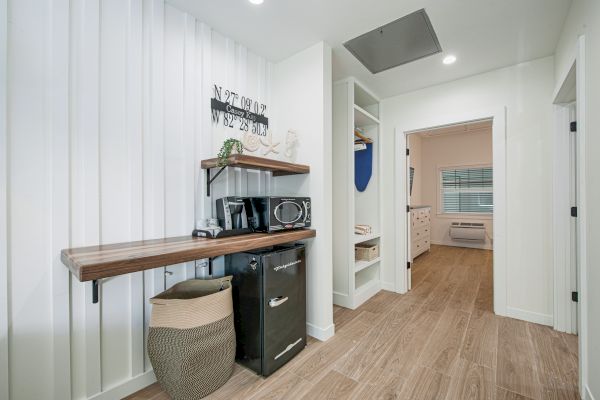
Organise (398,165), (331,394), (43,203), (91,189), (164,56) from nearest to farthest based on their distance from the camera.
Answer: (43,203) → (91,189) → (331,394) → (164,56) → (398,165)

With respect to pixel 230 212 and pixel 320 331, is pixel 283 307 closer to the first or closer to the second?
pixel 320 331

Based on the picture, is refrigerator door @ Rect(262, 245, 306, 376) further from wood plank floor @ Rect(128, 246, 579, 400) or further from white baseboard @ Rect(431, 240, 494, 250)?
white baseboard @ Rect(431, 240, 494, 250)

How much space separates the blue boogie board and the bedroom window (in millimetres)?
3889

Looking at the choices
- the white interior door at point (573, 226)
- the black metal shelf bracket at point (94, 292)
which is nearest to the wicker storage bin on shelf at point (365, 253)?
the white interior door at point (573, 226)

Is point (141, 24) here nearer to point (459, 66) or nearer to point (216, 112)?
point (216, 112)

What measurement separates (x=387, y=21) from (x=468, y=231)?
5.20 meters

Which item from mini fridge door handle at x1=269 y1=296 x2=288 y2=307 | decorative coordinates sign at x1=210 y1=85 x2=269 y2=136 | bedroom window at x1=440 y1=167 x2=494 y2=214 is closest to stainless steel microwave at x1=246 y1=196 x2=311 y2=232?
mini fridge door handle at x1=269 y1=296 x2=288 y2=307

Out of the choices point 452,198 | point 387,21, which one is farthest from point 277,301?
point 452,198

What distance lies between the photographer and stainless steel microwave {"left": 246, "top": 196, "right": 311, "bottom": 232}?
5.80ft

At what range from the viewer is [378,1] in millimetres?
1674

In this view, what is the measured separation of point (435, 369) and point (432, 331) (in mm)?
551

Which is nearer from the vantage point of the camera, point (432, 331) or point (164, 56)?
point (164, 56)

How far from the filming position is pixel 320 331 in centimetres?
209

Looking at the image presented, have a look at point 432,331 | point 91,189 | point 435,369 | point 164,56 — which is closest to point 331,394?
point 435,369
